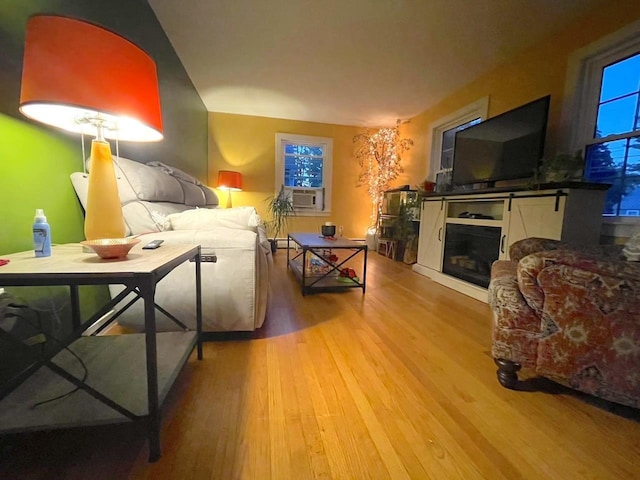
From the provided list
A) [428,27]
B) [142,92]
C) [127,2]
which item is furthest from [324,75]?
[142,92]

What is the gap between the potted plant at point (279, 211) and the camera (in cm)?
473

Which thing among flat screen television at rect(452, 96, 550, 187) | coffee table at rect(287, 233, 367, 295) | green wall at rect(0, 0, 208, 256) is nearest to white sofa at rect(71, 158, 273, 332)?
green wall at rect(0, 0, 208, 256)

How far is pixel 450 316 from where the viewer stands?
6.37ft

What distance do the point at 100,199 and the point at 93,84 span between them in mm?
345

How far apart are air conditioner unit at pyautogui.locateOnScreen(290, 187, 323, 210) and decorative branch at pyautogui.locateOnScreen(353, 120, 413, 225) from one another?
83 centimetres

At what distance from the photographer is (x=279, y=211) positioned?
474 centimetres

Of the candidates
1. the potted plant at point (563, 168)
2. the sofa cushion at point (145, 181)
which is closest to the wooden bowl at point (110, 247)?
the sofa cushion at point (145, 181)

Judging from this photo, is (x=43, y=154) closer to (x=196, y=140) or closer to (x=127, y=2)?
(x=127, y=2)

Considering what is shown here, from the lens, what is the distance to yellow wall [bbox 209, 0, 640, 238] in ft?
7.82

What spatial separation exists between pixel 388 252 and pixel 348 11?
119 inches

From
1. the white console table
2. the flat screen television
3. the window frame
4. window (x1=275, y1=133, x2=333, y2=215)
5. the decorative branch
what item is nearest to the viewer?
the white console table

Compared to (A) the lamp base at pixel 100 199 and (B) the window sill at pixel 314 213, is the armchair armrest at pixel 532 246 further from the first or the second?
(B) the window sill at pixel 314 213

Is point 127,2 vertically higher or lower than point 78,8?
higher

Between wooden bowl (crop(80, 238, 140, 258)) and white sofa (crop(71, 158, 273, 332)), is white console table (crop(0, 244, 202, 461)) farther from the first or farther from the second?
white sofa (crop(71, 158, 273, 332))
